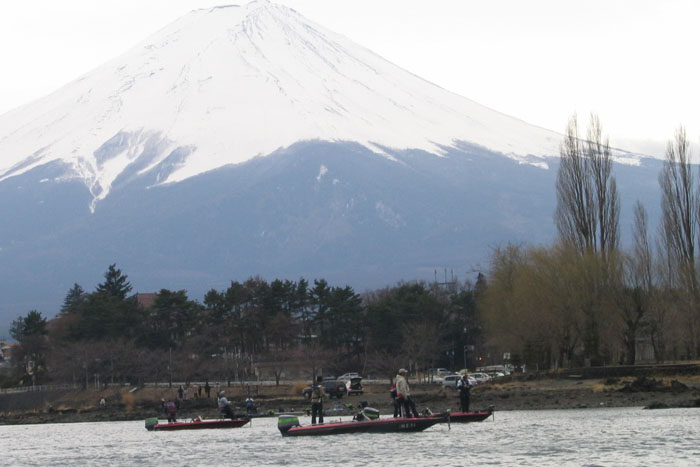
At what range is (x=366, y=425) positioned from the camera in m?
39.2

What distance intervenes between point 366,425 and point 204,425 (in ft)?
39.5

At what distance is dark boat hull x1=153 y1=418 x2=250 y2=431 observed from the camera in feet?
160

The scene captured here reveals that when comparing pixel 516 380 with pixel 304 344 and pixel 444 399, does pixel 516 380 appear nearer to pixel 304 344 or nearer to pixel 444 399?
pixel 444 399

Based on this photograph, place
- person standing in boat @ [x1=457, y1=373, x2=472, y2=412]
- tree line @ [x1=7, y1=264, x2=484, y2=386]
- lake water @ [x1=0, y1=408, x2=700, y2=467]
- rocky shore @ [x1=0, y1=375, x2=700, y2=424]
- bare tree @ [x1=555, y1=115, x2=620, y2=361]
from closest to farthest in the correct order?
lake water @ [x1=0, y1=408, x2=700, y2=467], person standing in boat @ [x1=457, y1=373, x2=472, y2=412], rocky shore @ [x1=0, y1=375, x2=700, y2=424], bare tree @ [x1=555, y1=115, x2=620, y2=361], tree line @ [x1=7, y1=264, x2=484, y2=386]

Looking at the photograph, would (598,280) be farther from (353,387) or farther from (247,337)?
(247,337)

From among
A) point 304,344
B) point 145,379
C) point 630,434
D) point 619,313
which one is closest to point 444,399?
point 619,313

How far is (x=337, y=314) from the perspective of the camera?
11269 centimetres

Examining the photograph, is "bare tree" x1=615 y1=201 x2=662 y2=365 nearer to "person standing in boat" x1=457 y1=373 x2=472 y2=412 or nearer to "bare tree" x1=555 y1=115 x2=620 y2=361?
"bare tree" x1=555 y1=115 x2=620 y2=361

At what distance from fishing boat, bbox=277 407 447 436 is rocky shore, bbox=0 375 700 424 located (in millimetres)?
10560

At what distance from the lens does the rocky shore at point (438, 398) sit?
52656mm

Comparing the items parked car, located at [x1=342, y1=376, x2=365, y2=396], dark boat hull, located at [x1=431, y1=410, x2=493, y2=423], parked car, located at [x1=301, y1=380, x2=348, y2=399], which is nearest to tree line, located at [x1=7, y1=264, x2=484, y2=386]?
parked car, located at [x1=342, y1=376, x2=365, y2=396]

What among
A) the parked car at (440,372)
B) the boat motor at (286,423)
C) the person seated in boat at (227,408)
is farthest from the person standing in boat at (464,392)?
the parked car at (440,372)

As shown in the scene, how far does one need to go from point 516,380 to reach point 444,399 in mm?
7216

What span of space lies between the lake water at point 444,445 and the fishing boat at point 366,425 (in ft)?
0.84
